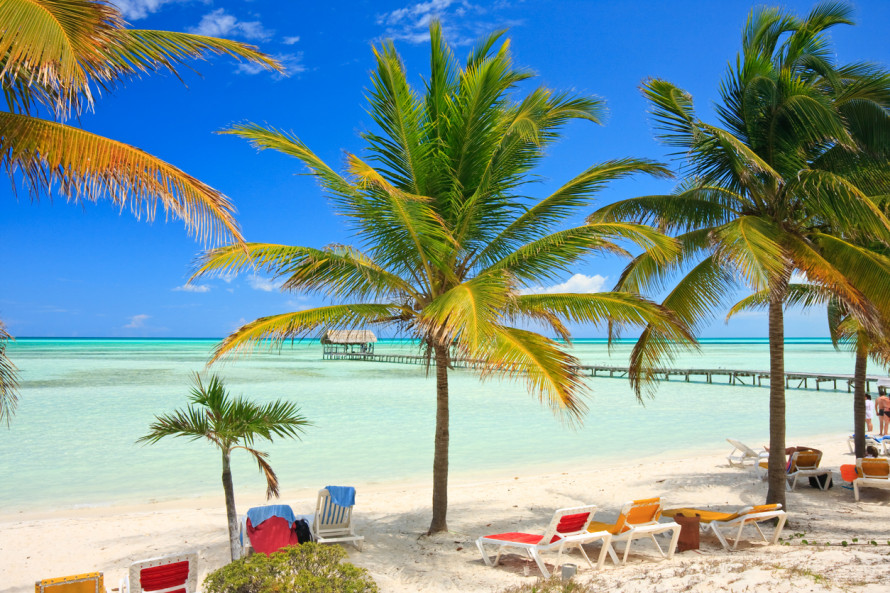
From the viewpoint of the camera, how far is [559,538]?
663 centimetres

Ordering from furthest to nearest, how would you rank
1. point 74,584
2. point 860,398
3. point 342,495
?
1. point 860,398
2. point 342,495
3. point 74,584

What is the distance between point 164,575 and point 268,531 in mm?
1519

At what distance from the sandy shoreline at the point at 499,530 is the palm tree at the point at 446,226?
135 cm

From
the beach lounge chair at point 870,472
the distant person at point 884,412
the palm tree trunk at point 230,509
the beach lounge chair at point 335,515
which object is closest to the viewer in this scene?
the palm tree trunk at point 230,509

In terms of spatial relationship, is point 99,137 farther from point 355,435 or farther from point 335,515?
point 355,435

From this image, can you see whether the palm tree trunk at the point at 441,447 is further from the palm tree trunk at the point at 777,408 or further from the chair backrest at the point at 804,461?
the chair backrest at the point at 804,461

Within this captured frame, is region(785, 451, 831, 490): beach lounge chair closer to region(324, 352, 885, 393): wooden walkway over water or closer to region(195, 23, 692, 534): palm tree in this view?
region(195, 23, 692, 534): palm tree

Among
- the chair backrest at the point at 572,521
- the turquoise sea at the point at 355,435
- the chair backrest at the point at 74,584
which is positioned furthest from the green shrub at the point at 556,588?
the turquoise sea at the point at 355,435

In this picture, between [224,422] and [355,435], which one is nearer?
[224,422]

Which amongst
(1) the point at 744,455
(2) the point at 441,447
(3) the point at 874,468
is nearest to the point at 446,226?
(2) the point at 441,447

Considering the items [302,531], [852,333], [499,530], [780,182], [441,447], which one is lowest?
[499,530]

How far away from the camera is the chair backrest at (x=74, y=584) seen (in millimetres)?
4574

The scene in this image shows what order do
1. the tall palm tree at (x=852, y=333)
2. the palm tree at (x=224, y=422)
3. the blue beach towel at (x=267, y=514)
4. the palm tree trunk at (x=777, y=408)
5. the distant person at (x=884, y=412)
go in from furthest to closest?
the distant person at (x=884, y=412), the tall palm tree at (x=852, y=333), the palm tree trunk at (x=777, y=408), the blue beach towel at (x=267, y=514), the palm tree at (x=224, y=422)

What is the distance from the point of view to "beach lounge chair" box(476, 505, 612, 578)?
6270 mm
